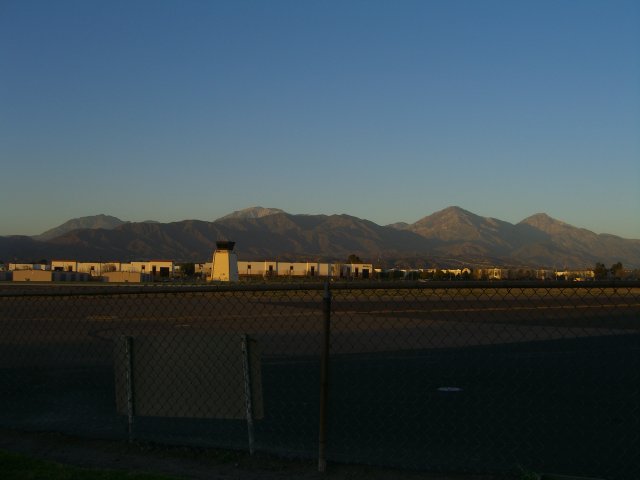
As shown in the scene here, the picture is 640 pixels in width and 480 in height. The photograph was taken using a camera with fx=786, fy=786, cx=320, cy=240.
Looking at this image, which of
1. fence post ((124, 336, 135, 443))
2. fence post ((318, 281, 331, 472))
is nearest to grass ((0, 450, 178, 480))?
fence post ((124, 336, 135, 443))

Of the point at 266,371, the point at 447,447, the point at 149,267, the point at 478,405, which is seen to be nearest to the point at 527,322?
the point at 266,371

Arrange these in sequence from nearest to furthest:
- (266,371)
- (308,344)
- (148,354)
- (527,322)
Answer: (148,354) → (266,371) → (308,344) → (527,322)

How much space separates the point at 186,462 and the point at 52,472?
1.15 m

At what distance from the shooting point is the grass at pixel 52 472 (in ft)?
20.5

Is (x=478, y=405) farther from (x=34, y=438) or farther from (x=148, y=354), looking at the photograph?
(x=34, y=438)

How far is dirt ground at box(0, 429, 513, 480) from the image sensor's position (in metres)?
6.53

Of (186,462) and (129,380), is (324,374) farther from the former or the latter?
(129,380)

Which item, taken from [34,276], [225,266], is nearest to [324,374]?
[225,266]

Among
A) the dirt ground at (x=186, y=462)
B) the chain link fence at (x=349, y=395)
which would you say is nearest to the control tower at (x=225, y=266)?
the chain link fence at (x=349, y=395)

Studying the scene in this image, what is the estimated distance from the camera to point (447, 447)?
7828 millimetres

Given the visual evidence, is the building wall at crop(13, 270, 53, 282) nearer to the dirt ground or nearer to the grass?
the dirt ground

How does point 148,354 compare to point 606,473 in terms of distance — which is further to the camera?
point 148,354

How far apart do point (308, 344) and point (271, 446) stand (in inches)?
422

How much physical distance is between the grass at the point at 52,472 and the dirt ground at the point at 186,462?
27 centimetres
